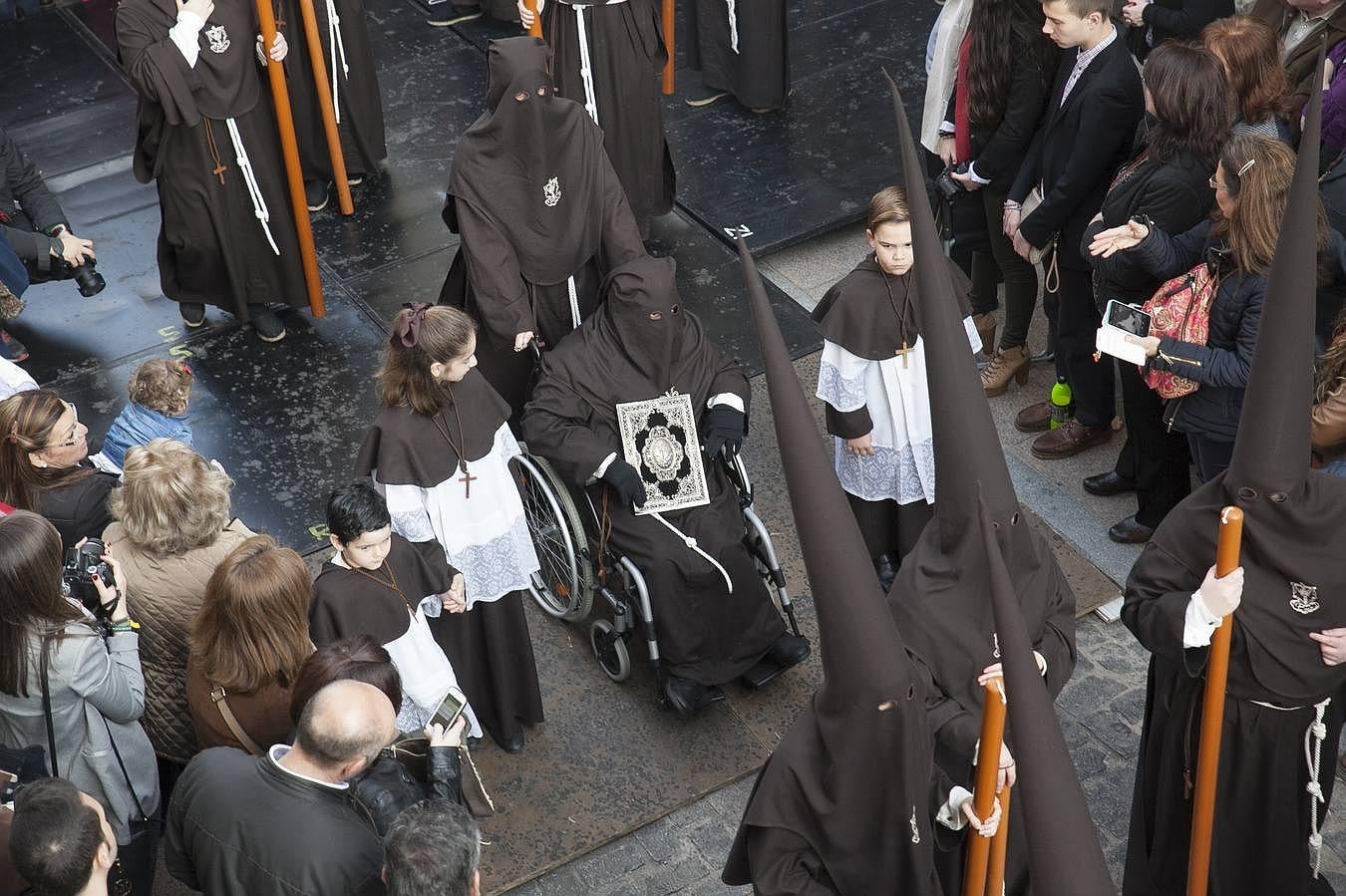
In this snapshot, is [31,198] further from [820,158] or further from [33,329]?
[820,158]

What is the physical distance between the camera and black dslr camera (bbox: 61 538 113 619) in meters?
3.98

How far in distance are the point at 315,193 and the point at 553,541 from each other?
3.30m

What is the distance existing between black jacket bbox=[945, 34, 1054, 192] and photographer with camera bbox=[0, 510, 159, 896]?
3871mm

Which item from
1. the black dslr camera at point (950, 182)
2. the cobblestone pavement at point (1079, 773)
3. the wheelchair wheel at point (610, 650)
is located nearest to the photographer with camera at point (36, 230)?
the wheelchair wheel at point (610, 650)

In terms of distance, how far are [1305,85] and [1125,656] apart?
2276mm

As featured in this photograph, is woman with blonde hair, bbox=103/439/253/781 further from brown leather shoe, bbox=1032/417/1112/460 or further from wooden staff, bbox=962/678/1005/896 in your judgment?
brown leather shoe, bbox=1032/417/1112/460

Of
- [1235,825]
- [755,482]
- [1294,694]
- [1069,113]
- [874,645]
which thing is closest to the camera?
[874,645]

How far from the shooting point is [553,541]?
557 cm

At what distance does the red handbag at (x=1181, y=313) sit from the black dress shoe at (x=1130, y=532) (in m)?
0.76

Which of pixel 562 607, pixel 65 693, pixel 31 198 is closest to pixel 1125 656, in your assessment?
pixel 562 607

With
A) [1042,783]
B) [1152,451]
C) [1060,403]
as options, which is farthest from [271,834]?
[1060,403]

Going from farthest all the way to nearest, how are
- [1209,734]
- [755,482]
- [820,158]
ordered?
[820,158], [755,482], [1209,734]

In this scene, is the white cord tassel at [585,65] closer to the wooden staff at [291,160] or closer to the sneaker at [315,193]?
the wooden staff at [291,160]

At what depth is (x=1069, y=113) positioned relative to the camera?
590 cm
